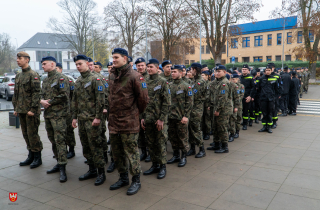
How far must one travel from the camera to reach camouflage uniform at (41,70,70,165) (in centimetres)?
480

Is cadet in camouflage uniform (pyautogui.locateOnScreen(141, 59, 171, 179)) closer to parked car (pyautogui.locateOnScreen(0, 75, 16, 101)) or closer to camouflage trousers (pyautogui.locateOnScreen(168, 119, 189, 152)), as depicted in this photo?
camouflage trousers (pyautogui.locateOnScreen(168, 119, 189, 152))

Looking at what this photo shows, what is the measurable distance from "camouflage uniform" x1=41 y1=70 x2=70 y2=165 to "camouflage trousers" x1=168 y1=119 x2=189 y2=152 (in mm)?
2126

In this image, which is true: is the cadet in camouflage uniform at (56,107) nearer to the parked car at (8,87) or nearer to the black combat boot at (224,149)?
the black combat boot at (224,149)

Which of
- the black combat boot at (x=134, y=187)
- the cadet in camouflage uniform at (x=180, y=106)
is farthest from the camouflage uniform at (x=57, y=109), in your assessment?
the cadet in camouflage uniform at (x=180, y=106)

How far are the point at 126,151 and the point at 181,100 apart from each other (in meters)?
1.73

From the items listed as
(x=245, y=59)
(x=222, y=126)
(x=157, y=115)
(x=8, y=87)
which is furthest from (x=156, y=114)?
(x=245, y=59)

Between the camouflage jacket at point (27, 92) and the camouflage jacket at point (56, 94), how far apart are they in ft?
1.19

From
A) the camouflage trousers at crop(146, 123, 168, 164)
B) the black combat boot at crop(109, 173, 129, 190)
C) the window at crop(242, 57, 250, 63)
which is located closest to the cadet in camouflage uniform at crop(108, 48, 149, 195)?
the black combat boot at crop(109, 173, 129, 190)

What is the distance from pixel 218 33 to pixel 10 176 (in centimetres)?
2370

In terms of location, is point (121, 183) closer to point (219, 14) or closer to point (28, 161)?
point (28, 161)

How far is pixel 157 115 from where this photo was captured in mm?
4715

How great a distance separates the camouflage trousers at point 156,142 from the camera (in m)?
4.75

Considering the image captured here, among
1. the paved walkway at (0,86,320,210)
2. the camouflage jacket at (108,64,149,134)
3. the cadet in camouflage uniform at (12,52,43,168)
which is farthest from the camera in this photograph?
the cadet in camouflage uniform at (12,52,43,168)

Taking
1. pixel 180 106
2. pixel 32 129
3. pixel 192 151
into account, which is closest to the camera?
pixel 180 106
